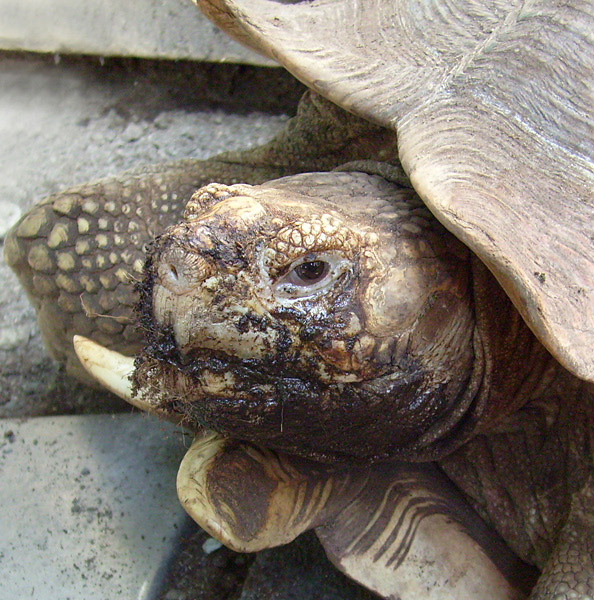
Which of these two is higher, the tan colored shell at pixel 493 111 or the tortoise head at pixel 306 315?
the tan colored shell at pixel 493 111

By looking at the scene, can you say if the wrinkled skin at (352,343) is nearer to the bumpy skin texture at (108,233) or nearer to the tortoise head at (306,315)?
the tortoise head at (306,315)

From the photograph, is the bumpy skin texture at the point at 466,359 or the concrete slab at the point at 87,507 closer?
the bumpy skin texture at the point at 466,359

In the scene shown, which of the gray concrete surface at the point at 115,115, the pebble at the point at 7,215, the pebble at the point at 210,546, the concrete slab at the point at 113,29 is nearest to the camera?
the pebble at the point at 210,546

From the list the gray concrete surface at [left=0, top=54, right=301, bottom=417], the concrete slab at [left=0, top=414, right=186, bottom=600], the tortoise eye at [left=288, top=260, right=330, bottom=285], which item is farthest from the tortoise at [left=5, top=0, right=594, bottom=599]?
the gray concrete surface at [left=0, top=54, right=301, bottom=417]

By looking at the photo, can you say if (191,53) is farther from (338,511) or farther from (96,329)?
(338,511)

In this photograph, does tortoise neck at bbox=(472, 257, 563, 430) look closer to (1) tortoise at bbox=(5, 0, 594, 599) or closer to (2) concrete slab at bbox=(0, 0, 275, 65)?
(1) tortoise at bbox=(5, 0, 594, 599)

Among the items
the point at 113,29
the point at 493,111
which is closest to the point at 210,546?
the point at 493,111

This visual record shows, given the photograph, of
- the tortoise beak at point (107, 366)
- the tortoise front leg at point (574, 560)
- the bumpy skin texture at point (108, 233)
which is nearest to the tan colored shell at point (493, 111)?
the bumpy skin texture at point (108, 233)

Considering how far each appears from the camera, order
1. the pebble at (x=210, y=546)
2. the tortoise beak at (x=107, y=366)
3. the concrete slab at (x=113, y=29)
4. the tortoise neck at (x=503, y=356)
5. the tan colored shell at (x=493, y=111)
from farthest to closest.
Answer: the concrete slab at (x=113, y=29) < the pebble at (x=210, y=546) < the tortoise beak at (x=107, y=366) < the tortoise neck at (x=503, y=356) < the tan colored shell at (x=493, y=111)
